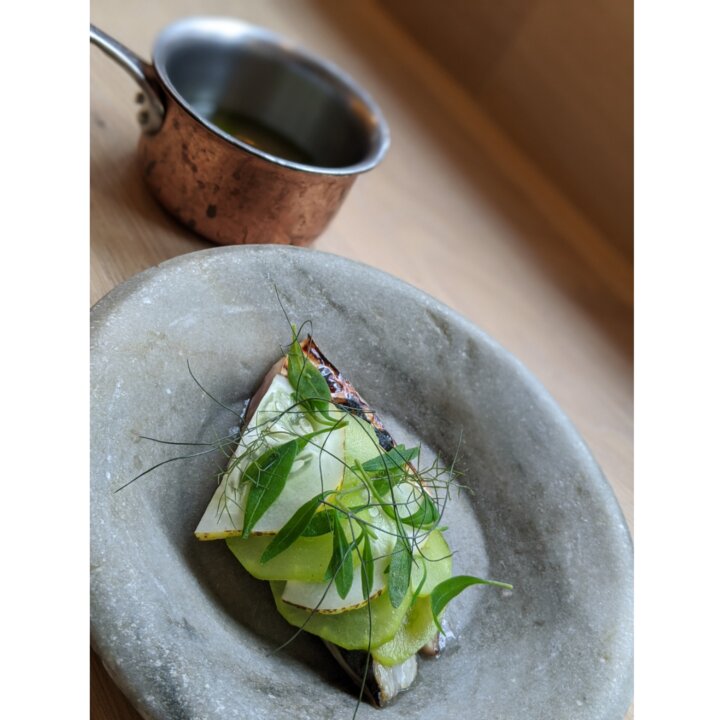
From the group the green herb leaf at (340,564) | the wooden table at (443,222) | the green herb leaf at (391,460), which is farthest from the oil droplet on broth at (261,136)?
the green herb leaf at (340,564)

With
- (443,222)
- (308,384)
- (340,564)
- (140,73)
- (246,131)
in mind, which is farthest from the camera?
(443,222)

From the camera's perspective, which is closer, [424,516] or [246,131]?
[424,516]

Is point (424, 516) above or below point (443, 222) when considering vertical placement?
above

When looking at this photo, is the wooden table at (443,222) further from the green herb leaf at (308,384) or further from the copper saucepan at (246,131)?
the green herb leaf at (308,384)

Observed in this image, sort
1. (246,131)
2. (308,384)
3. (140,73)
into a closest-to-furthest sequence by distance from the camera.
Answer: (308,384) < (140,73) < (246,131)

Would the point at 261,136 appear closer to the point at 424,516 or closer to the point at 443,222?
the point at 443,222

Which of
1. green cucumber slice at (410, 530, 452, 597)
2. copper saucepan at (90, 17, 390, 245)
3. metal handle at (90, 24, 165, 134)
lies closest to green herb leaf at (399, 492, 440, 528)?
green cucumber slice at (410, 530, 452, 597)

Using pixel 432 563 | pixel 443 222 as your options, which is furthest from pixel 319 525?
pixel 443 222

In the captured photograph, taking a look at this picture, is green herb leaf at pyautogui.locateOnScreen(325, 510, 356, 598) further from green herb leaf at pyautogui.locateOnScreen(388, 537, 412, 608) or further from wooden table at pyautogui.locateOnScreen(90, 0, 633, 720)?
wooden table at pyautogui.locateOnScreen(90, 0, 633, 720)
